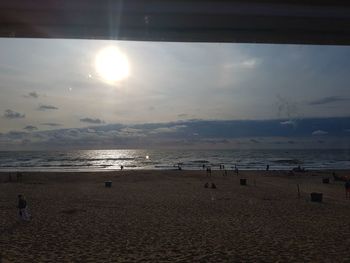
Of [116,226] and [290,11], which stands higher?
[290,11]

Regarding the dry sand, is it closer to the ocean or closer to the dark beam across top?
the dark beam across top

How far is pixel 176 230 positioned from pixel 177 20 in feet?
42.7

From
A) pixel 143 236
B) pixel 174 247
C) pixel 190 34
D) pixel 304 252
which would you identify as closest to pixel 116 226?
pixel 143 236

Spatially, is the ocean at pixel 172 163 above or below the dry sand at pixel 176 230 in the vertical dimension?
above

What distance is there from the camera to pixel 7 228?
1764 centimetres

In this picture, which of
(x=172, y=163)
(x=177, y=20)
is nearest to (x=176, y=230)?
(x=177, y=20)

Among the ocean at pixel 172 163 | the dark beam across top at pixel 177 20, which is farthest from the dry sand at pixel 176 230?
the ocean at pixel 172 163

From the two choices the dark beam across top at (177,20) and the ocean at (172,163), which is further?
the ocean at (172,163)

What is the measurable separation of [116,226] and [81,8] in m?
14.2

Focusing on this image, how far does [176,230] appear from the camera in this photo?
17266 millimetres

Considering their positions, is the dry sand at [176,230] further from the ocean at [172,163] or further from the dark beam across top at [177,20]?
Answer: the ocean at [172,163]

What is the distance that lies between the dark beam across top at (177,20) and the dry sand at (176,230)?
Result: 8.66 m

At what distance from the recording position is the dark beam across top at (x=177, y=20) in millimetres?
5512

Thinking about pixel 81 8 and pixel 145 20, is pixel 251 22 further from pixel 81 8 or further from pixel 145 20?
pixel 81 8
